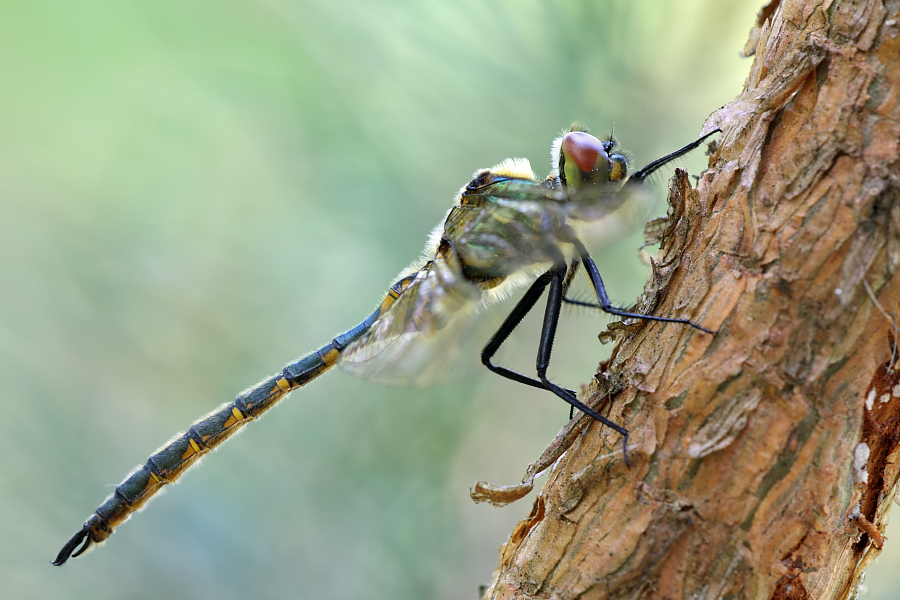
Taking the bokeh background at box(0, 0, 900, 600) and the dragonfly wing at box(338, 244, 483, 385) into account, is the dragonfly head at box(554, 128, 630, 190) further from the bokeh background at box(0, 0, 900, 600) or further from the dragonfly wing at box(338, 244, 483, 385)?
the dragonfly wing at box(338, 244, 483, 385)

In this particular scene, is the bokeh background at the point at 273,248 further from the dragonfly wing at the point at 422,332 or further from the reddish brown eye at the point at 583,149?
the dragonfly wing at the point at 422,332

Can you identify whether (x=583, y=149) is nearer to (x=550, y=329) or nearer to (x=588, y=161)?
(x=588, y=161)

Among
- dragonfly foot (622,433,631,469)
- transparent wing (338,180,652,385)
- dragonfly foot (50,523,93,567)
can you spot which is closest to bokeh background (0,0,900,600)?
dragonfly foot (50,523,93,567)

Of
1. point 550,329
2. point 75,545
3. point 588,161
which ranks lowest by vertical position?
point 75,545

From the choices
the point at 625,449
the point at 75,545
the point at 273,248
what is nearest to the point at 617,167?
the point at 625,449

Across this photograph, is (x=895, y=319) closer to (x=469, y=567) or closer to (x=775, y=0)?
(x=775, y=0)

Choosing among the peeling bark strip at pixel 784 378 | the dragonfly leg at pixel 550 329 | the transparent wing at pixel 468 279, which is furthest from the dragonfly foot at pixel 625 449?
the transparent wing at pixel 468 279

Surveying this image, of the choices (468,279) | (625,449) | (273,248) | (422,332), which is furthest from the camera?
(273,248)
